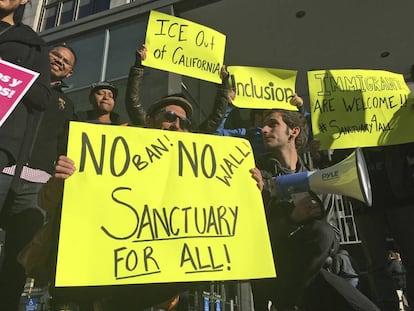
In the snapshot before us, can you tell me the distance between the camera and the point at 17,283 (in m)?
1.87

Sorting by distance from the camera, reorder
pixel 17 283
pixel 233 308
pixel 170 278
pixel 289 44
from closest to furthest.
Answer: pixel 170 278 → pixel 17 283 → pixel 233 308 → pixel 289 44

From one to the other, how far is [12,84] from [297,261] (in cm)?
143

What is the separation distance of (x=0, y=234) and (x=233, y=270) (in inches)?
64.7

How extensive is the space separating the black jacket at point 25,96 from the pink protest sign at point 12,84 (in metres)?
0.12

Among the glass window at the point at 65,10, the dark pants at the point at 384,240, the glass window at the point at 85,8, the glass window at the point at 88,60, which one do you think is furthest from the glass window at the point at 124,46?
the glass window at the point at 85,8

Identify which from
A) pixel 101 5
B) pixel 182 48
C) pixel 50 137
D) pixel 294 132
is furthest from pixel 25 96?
pixel 101 5

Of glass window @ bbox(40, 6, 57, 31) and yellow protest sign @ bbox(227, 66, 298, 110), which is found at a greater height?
glass window @ bbox(40, 6, 57, 31)

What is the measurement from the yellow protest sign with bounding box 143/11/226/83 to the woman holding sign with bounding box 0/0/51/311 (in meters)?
0.76

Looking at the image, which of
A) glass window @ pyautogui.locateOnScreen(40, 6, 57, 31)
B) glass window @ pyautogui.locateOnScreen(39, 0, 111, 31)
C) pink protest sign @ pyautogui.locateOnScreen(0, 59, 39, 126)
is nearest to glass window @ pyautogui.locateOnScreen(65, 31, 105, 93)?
glass window @ pyautogui.locateOnScreen(39, 0, 111, 31)

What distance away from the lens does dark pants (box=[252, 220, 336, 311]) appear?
1.68 meters

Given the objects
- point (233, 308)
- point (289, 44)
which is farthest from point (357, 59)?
point (233, 308)

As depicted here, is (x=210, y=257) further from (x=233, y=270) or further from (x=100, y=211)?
(x=100, y=211)

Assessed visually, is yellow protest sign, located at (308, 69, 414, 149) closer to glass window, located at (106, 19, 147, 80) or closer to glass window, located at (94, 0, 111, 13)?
glass window, located at (106, 19, 147, 80)

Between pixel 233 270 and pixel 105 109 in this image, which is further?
pixel 105 109
